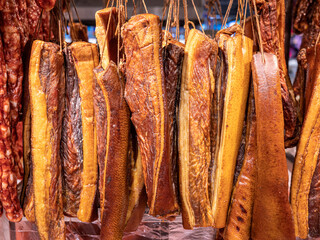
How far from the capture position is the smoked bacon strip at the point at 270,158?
97 cm

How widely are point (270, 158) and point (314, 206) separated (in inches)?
12.8

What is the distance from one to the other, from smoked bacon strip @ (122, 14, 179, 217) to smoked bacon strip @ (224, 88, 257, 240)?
29 cm

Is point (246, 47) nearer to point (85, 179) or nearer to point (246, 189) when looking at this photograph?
point (246, 189)

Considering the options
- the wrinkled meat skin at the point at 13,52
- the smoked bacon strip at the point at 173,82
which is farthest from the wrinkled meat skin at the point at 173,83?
the wrinkled meat skin at the point at 13,52

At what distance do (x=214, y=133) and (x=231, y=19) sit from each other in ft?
4.25

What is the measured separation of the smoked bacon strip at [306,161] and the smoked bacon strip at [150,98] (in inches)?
20.6

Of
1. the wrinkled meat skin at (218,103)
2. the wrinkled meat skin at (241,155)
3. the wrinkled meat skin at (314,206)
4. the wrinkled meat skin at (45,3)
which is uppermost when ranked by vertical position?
the wrinkled meat skin at (45,3)

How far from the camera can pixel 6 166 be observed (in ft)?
3.93

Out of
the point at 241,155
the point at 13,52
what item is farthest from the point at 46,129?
the point at 241,155

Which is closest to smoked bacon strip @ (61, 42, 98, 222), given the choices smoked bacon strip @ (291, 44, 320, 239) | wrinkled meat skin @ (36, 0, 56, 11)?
wrinkled meat skin @ (36, 0, 56, 11)

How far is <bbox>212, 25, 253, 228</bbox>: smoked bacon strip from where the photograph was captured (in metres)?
1.03

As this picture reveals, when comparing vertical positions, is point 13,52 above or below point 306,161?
above

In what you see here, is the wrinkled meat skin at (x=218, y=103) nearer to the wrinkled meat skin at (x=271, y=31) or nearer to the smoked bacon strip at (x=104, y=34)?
the wrinkled meat skin at (x=271, y=31)

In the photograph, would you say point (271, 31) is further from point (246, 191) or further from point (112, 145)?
point (112, 145)
